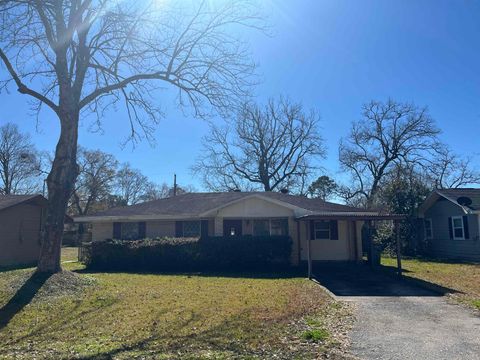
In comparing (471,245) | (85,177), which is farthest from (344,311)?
(85,177)

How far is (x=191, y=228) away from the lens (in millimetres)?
20625

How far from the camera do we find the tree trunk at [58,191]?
1173 cm

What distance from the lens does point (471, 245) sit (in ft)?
69.2

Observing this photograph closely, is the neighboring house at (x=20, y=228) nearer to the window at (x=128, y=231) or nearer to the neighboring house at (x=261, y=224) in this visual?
the neighboring house at (x=261, y=224)

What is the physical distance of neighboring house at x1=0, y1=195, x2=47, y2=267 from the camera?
19531 mm

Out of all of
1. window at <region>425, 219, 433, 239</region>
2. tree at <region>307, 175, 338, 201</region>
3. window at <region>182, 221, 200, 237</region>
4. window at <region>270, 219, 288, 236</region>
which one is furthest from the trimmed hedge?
tree at <region>307, 175, 338, 201</region>

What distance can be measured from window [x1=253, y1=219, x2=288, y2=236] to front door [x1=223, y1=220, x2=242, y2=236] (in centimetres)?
73

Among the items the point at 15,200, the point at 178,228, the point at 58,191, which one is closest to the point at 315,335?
the point at 58,191

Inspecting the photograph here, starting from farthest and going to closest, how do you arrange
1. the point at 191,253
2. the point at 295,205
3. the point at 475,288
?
the point at 295,205 < the point at 191,253 < the point at 475,288

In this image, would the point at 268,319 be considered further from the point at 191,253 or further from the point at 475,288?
the point at 191,253

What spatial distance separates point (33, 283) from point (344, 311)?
25.9 feet

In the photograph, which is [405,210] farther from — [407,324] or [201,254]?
[407,324]

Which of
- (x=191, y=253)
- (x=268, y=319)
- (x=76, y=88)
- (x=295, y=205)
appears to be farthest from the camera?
(x=295, y=205)

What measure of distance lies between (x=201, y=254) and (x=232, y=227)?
2.53 meters
